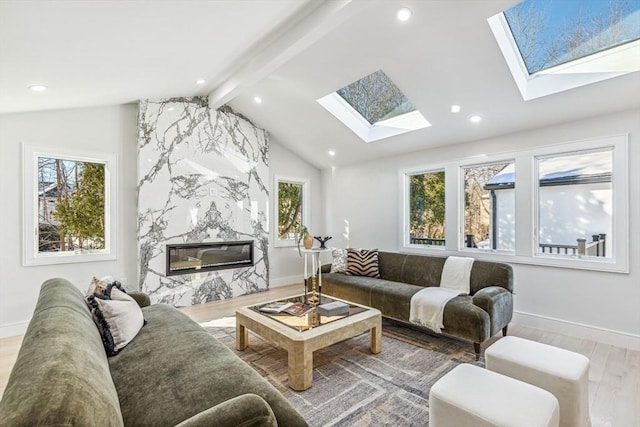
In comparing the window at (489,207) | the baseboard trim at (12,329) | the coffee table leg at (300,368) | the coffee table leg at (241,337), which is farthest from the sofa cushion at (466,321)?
the baseboard trim at (12,329)

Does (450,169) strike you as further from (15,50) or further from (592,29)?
(15,50)

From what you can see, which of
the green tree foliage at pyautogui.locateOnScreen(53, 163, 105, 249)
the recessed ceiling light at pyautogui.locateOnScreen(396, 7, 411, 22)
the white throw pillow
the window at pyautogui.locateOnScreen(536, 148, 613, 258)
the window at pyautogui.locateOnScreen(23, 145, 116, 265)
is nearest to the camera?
the white throw pillow

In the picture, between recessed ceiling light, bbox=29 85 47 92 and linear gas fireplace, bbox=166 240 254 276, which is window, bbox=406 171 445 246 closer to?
linear gas fireplace, bbox=166 240 254 276

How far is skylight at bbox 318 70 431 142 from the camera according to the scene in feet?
14.0

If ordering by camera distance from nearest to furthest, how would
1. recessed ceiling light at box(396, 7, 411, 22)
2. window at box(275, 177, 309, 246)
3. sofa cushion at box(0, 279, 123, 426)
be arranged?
sofa cushion at box(0, 279, 123, 426) < recessed ceiling light at box(396, 7, 411, 22) < window at box(275, 177, 309, 246)

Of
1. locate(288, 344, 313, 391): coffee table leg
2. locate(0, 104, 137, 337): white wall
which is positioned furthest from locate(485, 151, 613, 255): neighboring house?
locate(0, 104, 137, 337): white wall

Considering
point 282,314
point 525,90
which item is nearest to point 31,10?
point 282,314

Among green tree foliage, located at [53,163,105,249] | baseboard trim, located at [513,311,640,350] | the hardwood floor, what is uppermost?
green tree foliage, located at [53,163,105,249]

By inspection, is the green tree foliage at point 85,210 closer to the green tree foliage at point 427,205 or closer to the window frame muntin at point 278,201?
the window frame muntin at point 278,201

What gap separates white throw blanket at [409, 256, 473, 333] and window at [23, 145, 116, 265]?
13.4 feet

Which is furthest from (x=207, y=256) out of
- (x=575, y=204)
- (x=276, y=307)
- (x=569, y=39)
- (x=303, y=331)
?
(x=569, y=39)

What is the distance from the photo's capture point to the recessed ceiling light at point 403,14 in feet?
8.83

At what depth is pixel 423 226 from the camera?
513 centimetres

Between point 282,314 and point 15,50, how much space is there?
288 centimetres
